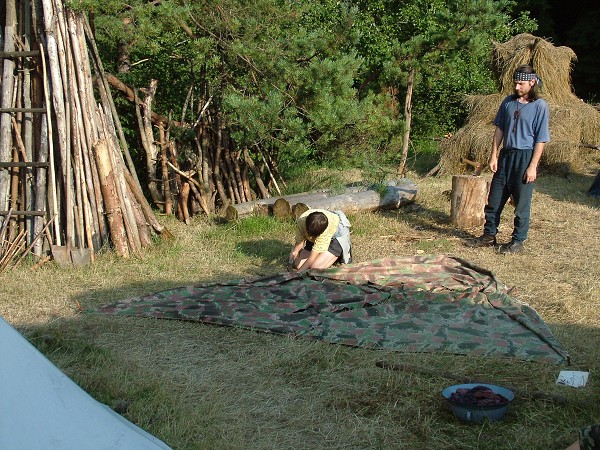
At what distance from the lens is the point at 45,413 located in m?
2.78

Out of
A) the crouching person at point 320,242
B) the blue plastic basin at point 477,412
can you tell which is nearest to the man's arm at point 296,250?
the crouching person at point 320,242

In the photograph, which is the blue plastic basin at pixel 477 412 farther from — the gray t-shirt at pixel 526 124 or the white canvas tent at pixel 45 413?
the gray t-shirt at pixel 526 124

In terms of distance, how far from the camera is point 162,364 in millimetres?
5160

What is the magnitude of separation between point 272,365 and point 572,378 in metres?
1.93

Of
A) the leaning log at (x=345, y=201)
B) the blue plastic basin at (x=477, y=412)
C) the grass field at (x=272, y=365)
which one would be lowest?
the grass field at (x=272, y=365)

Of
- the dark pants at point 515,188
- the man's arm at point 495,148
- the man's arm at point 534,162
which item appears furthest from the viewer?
the man's arm at point 495,148

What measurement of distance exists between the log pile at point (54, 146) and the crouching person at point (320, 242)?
188cm

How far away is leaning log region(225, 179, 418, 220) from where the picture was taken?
9.64 m

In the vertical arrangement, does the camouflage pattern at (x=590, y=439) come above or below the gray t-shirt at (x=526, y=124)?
below

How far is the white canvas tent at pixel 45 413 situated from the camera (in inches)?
106

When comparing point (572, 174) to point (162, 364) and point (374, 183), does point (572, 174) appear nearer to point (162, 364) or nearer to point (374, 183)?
point (374, 183)

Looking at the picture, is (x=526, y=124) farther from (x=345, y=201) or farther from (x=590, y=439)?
(x=590, y=439)

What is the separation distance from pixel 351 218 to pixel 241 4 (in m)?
3.09

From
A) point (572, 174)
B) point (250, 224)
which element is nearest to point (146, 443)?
point (250, 224)
